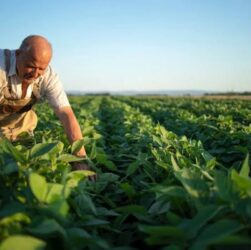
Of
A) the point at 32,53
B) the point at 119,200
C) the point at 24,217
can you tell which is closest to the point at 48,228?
the point at 24,217

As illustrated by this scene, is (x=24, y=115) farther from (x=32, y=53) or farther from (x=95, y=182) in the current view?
(x=95, y=182)

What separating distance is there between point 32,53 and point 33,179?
1756 millimetres

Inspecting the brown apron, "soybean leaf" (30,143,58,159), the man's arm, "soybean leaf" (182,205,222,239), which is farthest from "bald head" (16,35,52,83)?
"soybean leaf" (182,205,222,239)

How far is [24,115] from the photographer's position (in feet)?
14.9

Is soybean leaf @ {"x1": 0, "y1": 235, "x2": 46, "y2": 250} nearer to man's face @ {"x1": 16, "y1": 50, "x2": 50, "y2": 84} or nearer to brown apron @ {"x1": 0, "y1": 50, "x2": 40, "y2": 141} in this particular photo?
man's face @ {"x1": 16, "y1": 50, "x2": 50, "y2": 84}

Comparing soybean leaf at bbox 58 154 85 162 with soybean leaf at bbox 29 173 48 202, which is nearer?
soybean leaf at bbox 29 173 48 202

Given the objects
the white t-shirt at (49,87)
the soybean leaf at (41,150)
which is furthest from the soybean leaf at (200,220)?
the white t-shirt at (49,87)

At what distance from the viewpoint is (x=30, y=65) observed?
333 centimetres

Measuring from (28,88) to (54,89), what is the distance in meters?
0.28

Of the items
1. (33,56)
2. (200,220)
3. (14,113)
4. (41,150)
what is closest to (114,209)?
(41,150)

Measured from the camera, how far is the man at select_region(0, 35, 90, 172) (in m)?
3.29

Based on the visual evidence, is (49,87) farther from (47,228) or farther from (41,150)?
(47,228)

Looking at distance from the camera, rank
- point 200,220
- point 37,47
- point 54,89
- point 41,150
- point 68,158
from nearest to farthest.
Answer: point 200,220 → point 41,150 → point 68,158 → point 37,47 → point 54,89

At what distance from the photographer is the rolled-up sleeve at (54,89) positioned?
148 inches
